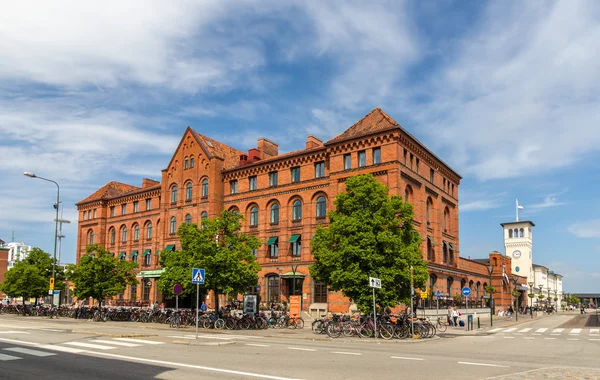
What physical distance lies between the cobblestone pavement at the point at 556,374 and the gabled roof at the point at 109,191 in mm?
61548

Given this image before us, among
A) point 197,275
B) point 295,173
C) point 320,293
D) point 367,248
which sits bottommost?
point 320,293

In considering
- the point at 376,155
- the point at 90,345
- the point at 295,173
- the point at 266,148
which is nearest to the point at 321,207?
the point at 295,173

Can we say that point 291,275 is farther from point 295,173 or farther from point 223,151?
point 223,151

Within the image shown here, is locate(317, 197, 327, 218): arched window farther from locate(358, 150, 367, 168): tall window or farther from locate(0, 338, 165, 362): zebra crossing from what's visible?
locate(0, 338, 165, 362): zebra crossing

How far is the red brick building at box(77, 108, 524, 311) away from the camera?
4100 centimetres

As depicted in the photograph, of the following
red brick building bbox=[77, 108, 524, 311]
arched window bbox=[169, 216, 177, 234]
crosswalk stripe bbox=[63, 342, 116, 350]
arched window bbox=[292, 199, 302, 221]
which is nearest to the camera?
crosswalk stripe bbox=[63, 342, 116, 350]

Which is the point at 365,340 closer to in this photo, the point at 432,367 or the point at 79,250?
the point at 432,367

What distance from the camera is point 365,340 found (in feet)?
77.8

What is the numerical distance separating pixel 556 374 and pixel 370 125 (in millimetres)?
31369

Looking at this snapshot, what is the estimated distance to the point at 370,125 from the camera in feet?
136

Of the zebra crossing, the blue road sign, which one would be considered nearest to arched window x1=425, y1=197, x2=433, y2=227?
the blue road sign

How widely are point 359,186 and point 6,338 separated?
18.8 meters

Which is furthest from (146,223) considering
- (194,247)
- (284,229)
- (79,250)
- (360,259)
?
(360,259)

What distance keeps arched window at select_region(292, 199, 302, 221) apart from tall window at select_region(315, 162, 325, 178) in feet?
10.2
